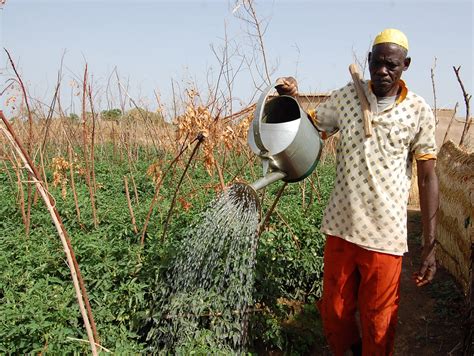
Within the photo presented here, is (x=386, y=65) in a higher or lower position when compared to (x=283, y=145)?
higher

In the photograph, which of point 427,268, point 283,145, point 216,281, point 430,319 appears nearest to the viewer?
point 283,145

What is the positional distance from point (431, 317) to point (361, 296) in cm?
129

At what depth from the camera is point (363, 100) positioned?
1935 mm

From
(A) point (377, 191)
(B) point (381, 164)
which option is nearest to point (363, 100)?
(B) point (381, 164)

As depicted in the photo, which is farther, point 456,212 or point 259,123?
point 456,212

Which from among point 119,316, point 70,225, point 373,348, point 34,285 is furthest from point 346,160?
point 70,225

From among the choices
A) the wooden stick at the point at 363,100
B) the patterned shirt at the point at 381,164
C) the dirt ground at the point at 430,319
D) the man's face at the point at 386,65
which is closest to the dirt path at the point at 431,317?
the dirt ground at the point at 430,319

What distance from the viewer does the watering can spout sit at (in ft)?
5.81

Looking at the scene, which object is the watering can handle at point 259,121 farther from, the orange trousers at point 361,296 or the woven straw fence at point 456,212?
the woven straw fence at point 456,212

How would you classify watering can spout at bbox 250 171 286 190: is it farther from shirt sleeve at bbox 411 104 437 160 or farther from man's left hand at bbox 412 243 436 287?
man's left hand at bbox 412 243 436 287

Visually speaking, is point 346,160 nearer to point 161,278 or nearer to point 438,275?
point 161,278

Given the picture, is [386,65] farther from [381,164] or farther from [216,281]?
[216,281]

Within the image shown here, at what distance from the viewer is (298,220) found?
3098mm

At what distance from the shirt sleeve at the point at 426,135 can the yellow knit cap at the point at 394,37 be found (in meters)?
0.26
